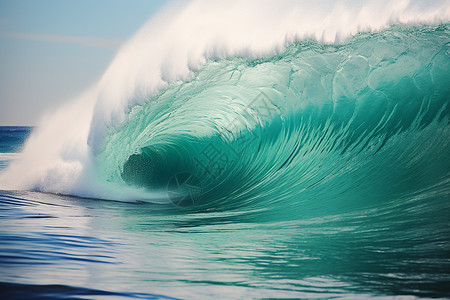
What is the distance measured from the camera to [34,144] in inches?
371

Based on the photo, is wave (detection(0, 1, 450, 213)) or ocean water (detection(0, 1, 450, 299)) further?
wave (detection(0, 1, 450, 213))

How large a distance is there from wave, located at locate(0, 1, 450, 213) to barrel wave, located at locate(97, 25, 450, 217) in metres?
0.02

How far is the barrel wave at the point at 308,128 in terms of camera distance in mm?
6379

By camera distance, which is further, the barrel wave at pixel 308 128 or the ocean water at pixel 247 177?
the barrel wave at pixel 308 128

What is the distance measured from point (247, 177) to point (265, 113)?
142 cm

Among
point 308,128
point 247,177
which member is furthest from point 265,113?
point 247,177

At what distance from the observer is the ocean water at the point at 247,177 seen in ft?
10.6

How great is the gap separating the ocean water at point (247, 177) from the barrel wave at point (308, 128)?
0.02 metres

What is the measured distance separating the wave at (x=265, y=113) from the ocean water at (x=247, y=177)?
3 cm

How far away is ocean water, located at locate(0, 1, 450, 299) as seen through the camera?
10.6ft

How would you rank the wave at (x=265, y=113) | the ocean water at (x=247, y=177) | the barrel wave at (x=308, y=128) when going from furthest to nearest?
the wave at (x=265, y=113)
the barrel wave at (x=308, y=128)
the ocean water at (x=247, y=177)

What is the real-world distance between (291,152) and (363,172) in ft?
5.21

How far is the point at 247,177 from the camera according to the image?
8070 millimetres

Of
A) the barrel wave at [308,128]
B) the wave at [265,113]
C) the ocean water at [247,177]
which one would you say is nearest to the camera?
the ocean water at [247,177]
